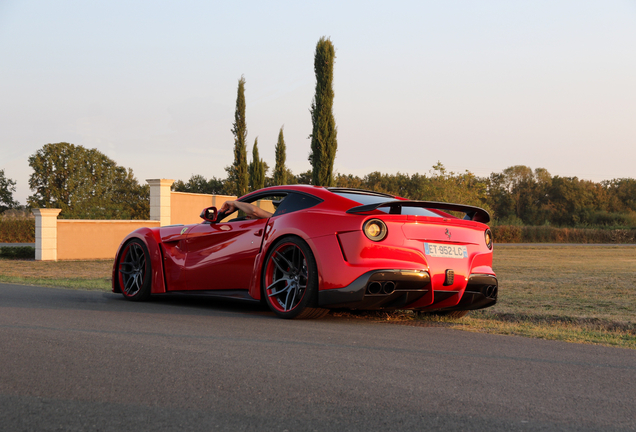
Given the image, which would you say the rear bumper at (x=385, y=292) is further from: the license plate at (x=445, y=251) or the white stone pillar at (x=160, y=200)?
the white stone pillar at (x=160, y=200)

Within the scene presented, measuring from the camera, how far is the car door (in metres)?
6.59

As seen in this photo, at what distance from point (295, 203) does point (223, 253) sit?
1.09 m

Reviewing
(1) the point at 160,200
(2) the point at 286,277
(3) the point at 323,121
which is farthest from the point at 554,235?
(2) the point at 286,277

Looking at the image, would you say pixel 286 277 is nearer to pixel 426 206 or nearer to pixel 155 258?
pixel 426 206

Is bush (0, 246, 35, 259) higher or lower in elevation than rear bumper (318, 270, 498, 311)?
lower

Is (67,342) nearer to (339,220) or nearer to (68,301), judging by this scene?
(339,220)

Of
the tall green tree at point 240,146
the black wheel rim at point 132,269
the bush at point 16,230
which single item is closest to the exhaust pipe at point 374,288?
the black wheel rim at point 132,269

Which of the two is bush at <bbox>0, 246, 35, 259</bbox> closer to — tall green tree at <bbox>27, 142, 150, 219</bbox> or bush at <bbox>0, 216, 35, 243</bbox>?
bush at <bbox>0, 216, 35, 243</bbox>

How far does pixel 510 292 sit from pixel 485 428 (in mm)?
9790

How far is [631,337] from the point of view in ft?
19.2

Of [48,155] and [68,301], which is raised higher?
[48,155]

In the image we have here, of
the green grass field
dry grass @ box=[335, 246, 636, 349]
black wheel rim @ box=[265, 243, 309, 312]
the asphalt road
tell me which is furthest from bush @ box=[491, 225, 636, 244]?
the asphalt road

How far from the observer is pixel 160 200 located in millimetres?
24750

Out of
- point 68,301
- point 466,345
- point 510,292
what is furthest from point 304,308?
point 510,292
